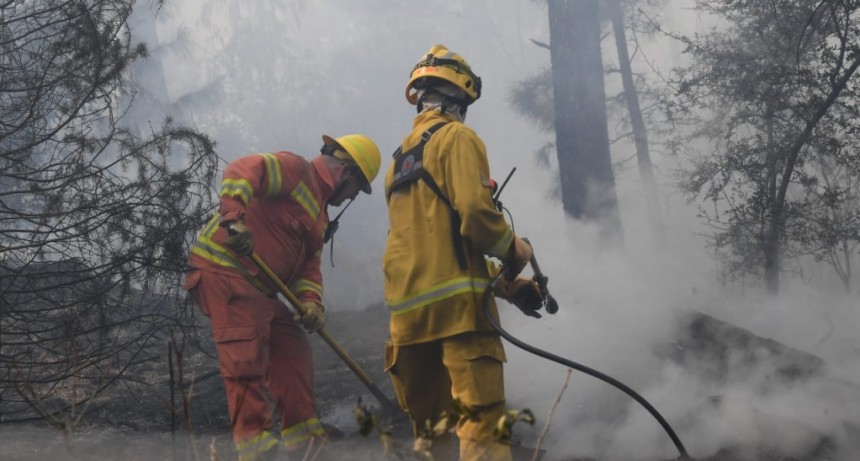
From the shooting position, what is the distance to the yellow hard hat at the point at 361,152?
15.5 ft

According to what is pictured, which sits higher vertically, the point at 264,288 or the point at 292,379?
the point at 264,288

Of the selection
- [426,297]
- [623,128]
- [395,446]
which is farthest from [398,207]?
[623,128]

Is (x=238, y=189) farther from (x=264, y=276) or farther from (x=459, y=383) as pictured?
(x=459, y=383)

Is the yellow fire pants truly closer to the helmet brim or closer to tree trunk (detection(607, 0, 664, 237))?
the helmet brim

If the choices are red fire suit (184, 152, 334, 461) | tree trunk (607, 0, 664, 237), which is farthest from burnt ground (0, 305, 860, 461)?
tree trunk (607, 0, 664, 237)

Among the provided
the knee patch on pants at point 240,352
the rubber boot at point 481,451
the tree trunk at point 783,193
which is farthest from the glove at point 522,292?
the tree trunk at point 783,193

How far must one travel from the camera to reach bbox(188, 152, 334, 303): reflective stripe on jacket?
423 cm

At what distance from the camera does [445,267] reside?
11.0 ft

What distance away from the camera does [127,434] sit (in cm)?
552

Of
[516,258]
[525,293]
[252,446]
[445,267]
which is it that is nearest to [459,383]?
[445,267]

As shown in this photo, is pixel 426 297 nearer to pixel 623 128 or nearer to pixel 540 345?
pixel 540 345

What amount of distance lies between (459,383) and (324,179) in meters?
1.77

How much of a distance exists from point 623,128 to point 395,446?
1598 centimetres

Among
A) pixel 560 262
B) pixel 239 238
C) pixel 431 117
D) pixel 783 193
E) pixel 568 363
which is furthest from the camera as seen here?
pixel 560 262
